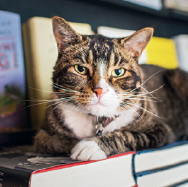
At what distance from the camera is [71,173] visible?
20.0 inches

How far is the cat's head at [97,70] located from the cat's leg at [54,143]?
13cm

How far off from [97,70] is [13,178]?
38 cm

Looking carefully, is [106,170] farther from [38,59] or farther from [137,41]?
[38,59]

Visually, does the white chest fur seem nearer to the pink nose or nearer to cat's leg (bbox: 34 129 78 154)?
cat's leg (bbox: 34 129 78 154)

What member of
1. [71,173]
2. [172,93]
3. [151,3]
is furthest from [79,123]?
[151,3]

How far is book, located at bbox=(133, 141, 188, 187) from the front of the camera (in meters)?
0.62

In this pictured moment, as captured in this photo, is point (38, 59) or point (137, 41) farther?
point (38, 59)

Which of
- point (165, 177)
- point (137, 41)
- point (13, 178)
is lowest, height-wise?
point (165, 177)

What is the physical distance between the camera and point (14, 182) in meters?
0.49

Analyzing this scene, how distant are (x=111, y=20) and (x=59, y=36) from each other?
1.62ft

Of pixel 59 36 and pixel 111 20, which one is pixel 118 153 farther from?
pixel 111 20

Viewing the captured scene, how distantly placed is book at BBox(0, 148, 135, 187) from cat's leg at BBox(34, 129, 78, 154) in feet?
0.48

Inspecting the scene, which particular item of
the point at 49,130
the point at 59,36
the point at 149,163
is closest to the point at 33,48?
the point at 59,36

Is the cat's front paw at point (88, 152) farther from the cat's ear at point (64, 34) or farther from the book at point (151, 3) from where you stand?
the book at point (151, 3)
